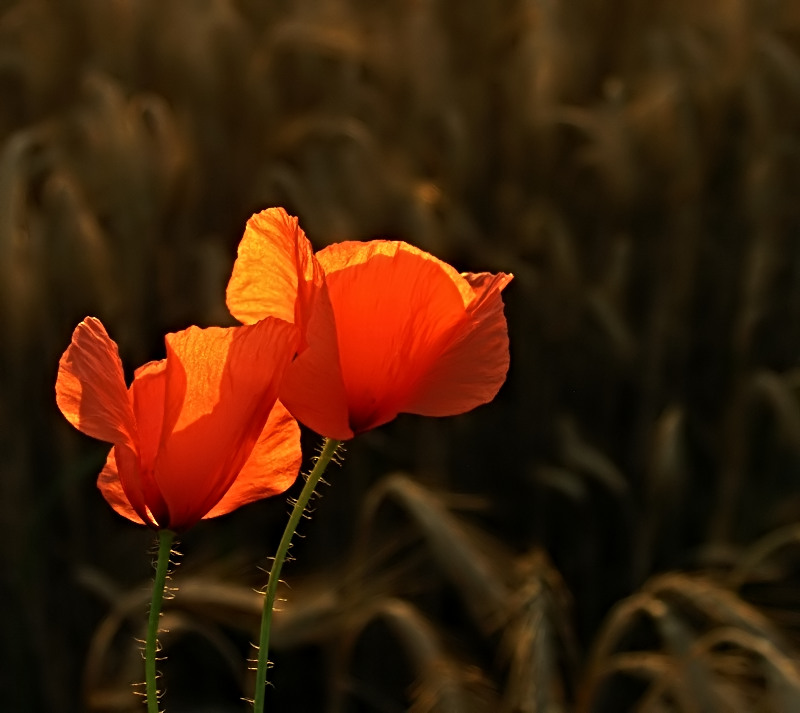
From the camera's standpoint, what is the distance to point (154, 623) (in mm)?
283

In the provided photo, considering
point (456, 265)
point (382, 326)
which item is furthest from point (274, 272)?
point (456, 265)

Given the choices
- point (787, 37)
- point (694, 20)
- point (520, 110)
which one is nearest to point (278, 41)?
point (520, 110)

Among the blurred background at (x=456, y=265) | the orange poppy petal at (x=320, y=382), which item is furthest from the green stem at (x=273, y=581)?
the blurred background at (x=456, y=265)

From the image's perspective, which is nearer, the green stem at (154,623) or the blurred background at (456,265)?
the green stem at (154,623)

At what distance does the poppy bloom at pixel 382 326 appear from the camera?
303 millimetres

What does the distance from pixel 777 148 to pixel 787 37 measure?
12.2 inches

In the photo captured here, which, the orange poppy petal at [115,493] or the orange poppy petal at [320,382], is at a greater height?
the orange poppy petal at [320,382]

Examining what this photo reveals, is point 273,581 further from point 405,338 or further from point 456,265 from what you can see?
point 456,265

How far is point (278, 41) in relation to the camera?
1470 millimetres

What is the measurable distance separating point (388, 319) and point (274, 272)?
0.03m

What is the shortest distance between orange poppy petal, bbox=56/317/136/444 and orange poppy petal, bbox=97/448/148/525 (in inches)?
0.9

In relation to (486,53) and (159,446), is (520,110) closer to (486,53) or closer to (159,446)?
(486,53)

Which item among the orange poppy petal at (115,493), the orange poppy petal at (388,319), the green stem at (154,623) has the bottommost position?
the green stem at (154,623)

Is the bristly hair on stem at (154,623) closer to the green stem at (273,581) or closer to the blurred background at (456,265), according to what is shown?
the green stem at (273,581)
